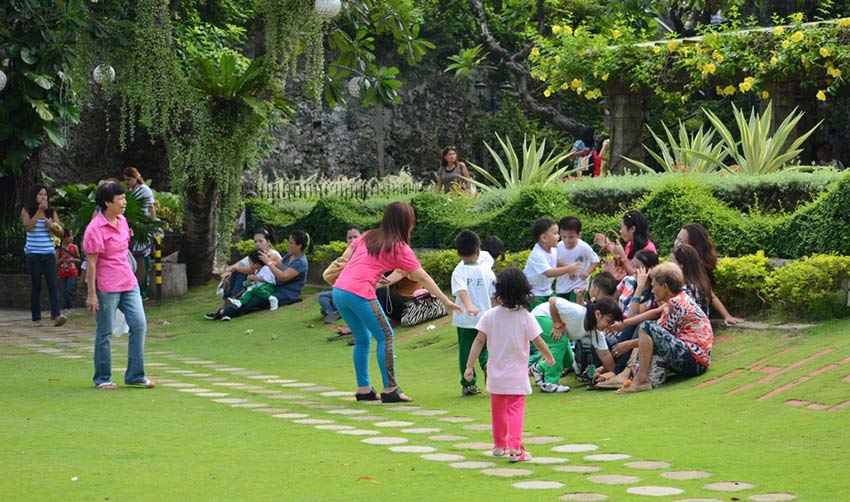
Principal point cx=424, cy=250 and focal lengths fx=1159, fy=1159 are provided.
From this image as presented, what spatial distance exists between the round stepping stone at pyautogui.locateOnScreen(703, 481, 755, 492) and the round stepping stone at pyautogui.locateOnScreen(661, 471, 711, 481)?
20 cm

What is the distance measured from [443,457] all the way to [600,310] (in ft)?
11.1

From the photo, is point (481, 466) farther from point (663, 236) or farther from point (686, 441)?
point (663, 236)

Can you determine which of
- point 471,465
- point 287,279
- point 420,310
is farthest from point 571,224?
point 287,279

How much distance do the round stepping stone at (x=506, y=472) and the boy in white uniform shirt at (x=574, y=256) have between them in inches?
207

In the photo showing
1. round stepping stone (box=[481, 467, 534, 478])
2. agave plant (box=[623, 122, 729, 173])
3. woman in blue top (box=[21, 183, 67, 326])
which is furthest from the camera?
woman in blue top (box=[21, 183, 67, 326])

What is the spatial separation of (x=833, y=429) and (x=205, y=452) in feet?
13.4

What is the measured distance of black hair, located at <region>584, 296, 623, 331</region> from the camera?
33.6 feet

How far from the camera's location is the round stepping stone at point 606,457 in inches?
280

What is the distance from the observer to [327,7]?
51.4 feet

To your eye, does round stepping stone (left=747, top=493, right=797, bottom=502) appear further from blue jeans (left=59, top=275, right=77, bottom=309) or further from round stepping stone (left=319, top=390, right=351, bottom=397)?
blue jeans (left=59, top=275, right=77, bottom=309)

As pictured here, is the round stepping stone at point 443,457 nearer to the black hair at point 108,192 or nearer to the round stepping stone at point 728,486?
the round stepping stone at point 728,486

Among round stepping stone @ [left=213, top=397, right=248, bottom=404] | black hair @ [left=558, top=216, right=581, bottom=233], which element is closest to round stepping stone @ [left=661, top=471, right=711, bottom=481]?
round stepping stone @ [left=213, top=397, right=248, bottom=404]

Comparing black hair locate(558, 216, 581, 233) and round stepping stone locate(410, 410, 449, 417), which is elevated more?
black hair locate(558, 216, 581, 233)

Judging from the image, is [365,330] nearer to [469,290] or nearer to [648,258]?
[469,290]
